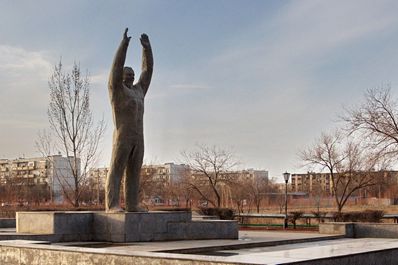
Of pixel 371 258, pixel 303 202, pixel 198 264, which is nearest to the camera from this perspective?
pixel 198 264

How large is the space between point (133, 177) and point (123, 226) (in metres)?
1.65

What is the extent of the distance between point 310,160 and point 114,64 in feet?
68.7

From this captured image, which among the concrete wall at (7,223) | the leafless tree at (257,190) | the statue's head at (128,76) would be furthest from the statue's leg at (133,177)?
the leafless tree at (257,190)

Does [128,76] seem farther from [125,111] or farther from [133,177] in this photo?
[133,177]

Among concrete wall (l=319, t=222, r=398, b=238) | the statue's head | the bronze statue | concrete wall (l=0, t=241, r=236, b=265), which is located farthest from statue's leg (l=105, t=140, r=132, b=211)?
concrete wall (l=319, t=222, r=398, b=238)

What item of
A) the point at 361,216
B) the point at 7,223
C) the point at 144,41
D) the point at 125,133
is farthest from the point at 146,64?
the point at 361,216

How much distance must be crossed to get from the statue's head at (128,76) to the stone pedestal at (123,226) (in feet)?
10.3

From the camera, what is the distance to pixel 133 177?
14594 millimetres

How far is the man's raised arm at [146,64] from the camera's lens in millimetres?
14914

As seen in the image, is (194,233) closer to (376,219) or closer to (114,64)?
(114,64)

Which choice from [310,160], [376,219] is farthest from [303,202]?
[376,219]

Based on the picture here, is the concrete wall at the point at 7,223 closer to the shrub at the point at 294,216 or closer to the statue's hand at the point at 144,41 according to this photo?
the statue's hand at the point at 144,41

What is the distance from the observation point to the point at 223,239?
47.8 ft

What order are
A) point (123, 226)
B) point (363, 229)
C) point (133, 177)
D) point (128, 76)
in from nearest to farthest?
point (123, 226) < point (128, 76) < point (133, 177) < point (363, 229)
